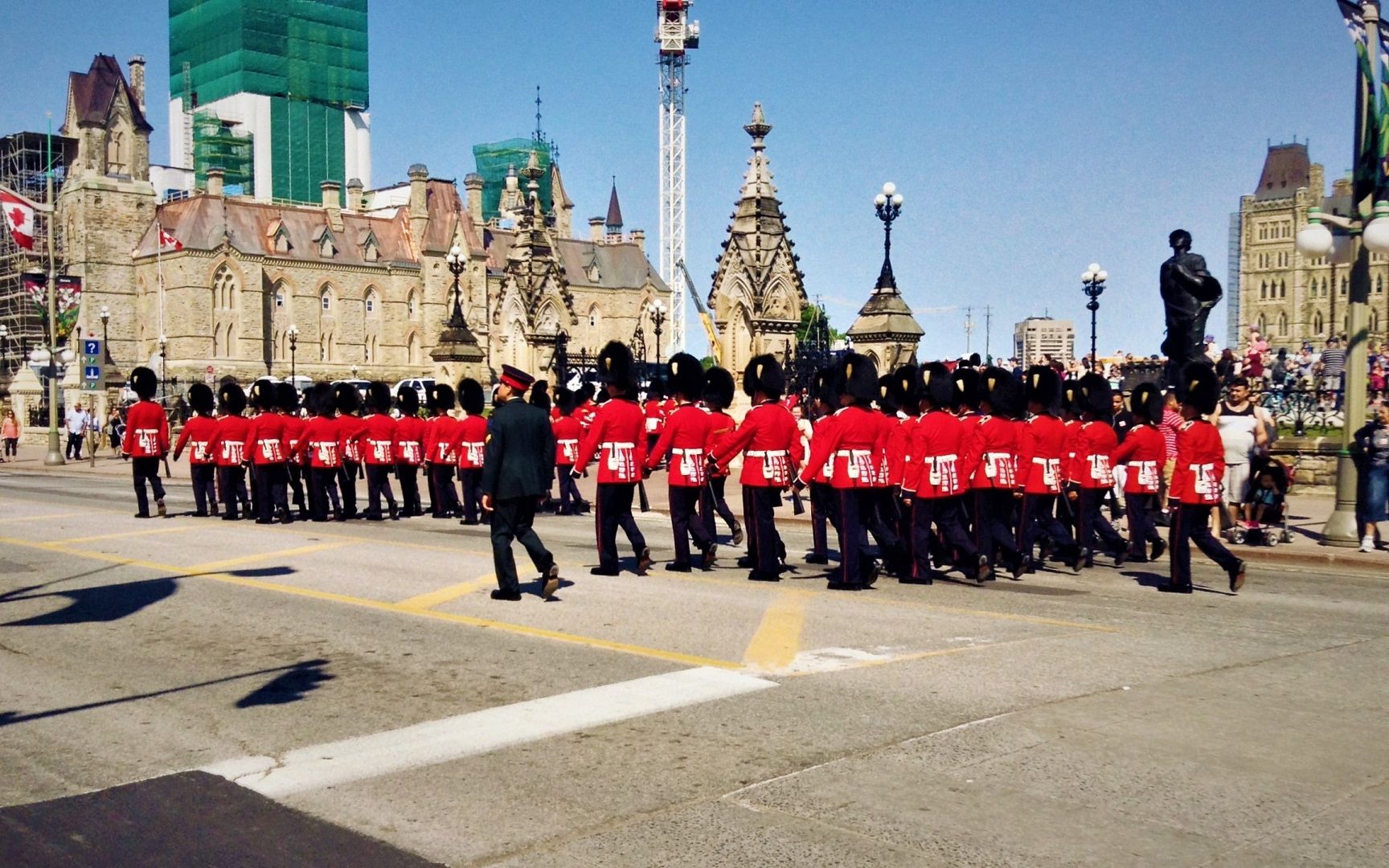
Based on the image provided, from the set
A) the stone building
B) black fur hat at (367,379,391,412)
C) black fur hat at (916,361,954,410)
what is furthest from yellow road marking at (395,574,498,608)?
the stone building

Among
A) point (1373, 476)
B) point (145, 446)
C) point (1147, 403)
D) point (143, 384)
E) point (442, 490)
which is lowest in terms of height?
point (442, 490)

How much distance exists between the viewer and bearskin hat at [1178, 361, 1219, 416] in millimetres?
12406

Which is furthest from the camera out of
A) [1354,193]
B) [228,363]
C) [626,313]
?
[626,313]

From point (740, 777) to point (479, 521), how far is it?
543 inches

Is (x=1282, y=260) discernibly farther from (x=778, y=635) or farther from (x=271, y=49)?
(x=778, y=635)

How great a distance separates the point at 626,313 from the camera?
10669cm

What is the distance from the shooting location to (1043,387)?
14.6m

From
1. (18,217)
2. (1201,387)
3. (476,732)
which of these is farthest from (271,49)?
(476,732)

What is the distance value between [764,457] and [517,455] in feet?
8.60

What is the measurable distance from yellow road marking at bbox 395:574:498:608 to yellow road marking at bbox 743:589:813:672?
280cm

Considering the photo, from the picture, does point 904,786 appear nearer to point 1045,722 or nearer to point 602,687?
point 1045,722

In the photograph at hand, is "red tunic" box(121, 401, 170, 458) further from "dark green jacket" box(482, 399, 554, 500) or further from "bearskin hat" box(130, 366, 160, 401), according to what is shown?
"dark green jacket" box(482, 399, 554, 500)

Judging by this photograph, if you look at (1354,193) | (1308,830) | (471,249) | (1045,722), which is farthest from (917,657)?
(471,249)

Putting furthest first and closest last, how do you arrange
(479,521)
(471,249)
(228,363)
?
1. (471,249)
2. (228,363)
3. (479,521)
